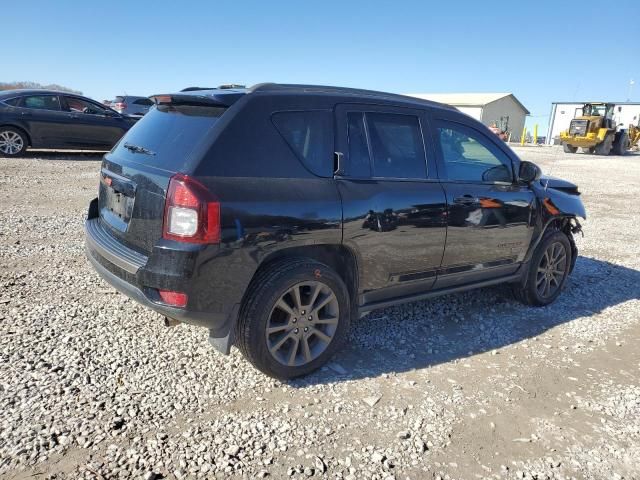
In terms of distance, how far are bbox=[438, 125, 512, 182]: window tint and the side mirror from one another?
11 centimetres

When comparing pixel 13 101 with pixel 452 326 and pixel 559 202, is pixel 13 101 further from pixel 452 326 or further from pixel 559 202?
pixel 559 202

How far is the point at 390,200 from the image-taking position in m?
3.40

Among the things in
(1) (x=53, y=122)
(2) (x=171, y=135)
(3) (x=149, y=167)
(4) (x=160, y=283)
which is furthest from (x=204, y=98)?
(1) (x=53, y=122)

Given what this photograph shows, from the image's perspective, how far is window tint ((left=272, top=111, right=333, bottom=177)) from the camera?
10.1 ft

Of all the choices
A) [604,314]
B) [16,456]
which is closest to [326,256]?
[16,456]

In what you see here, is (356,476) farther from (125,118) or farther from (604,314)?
(125,118)

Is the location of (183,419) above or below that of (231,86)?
below

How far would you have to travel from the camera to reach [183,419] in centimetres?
272

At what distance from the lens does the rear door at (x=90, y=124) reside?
11.7 meters

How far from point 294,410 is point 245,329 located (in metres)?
0.57

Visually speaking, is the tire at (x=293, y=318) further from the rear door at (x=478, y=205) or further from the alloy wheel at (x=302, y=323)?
the rear door at (x=478, y=205)

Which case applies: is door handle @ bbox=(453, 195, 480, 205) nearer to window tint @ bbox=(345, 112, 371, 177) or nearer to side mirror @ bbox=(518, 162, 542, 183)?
side mirror @ bbox=(518, 162, 542, 183)

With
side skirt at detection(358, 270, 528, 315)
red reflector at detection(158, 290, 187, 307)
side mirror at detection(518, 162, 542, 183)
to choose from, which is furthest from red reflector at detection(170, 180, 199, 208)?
side mirror at detection(518, 162, 542, 183)

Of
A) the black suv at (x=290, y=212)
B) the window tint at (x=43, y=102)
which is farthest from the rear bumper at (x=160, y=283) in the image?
the window tint at (x=43, y=102)
